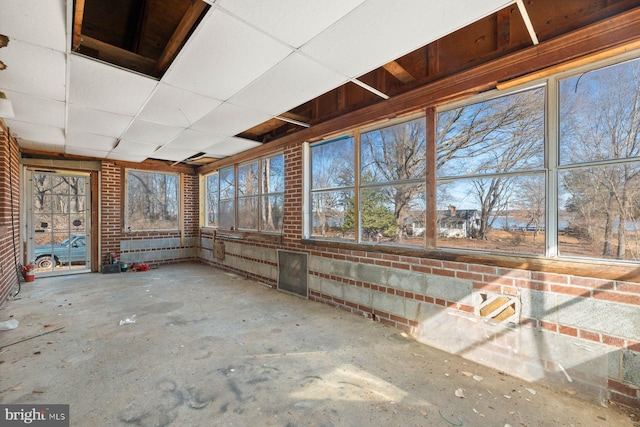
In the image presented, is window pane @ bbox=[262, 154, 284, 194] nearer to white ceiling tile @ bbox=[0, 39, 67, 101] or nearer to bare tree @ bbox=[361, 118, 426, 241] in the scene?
bare tree @ bbox=[361, 118, 426, 241]

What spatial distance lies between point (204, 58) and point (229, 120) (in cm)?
157

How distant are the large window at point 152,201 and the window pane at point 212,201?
2.57 ft

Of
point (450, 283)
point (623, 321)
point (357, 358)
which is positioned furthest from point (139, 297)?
point (623, 321)

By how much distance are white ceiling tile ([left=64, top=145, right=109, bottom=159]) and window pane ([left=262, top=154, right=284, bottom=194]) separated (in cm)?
328

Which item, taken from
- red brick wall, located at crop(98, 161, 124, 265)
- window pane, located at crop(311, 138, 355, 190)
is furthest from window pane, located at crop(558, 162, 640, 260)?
red brick wall, located at crop(98, 161, 124, 265)

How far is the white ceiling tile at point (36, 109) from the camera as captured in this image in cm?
305

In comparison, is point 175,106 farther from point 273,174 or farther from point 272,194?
point 272,194

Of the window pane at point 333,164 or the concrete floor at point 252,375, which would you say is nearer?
the concrete floor at point 252,375

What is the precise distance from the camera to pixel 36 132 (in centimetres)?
430

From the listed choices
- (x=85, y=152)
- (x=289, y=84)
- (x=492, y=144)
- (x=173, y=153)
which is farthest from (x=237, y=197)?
(x=492, y=144)

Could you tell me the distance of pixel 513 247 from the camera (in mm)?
2455

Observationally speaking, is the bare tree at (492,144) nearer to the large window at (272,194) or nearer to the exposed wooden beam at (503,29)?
the exposed wooden beam at (503,29)

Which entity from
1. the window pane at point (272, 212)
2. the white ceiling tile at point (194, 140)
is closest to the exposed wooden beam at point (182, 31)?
the white ceiling tile at point (194, 140)

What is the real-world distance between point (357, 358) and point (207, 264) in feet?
18.6
